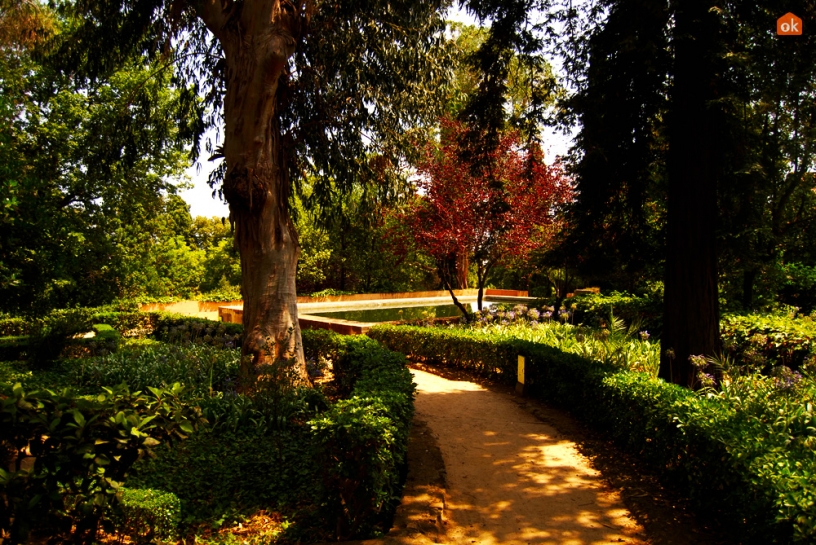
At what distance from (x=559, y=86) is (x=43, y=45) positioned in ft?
31.1

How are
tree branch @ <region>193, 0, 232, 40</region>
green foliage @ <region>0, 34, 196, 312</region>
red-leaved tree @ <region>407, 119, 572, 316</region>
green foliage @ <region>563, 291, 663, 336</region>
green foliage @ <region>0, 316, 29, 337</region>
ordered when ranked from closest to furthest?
tree branch @ <region>193, 0, 232, 40</region> → green foliage @ <region>563, 291, 663, 336</region> → red-leaved tree @ <region>407, 119, 572, 316</region> → green foliage @ <region>0, 316, 29, 337</region> → green foliage @ <region>0, 34, 196, 312</region>

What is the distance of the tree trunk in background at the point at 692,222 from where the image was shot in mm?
6215

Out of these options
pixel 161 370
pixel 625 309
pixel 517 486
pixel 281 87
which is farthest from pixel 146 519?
pixel 625 309

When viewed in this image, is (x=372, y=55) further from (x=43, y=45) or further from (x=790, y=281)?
(x=790, y=281)

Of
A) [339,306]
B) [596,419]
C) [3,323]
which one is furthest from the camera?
[339,306]

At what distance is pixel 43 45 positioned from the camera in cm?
1008

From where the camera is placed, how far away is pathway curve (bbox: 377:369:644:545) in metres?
3.77

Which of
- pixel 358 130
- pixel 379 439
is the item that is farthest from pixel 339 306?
pixel 379 439

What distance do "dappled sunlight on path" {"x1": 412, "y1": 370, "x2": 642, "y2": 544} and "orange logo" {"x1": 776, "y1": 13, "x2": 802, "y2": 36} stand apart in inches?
193

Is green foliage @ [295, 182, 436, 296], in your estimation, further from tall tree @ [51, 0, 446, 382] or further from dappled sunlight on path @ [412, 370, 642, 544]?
dappled sunlight on path @ [412, 370, 642, 544]

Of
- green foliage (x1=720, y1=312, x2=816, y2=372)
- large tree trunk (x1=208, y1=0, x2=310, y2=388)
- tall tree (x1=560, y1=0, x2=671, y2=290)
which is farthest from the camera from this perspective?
green foliage (x1=720, y1=312, x2=816, y2=372)

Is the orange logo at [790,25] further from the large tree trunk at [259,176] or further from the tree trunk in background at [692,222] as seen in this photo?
the large tree trunk at [259,176]

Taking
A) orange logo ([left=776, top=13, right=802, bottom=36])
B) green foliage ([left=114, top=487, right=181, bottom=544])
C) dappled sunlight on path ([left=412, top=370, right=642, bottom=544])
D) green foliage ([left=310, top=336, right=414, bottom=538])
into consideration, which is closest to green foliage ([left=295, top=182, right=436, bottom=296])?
dappled sunlight on path ([left=412, top=370, right=642, bottom=544])

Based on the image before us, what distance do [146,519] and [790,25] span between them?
7222 mm
